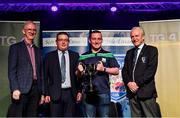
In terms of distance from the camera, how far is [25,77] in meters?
4.31

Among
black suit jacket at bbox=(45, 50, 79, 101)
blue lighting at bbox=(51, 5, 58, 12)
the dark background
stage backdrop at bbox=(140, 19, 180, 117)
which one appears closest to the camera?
black suit jacket at bbox=(45, 50, 79, 101)

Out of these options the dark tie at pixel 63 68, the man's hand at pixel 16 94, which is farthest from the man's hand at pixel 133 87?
the man's hand at pixel 16 94

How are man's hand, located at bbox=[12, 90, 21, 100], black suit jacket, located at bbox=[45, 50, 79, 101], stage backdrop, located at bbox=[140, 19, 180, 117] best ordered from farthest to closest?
stage backdrop, located at bbox=[140, 19, 180, 117]
black suit jacket, located at bbox=[45, 50, 79, 101]
man's hand, located at bbox=[12, 90, 21, 100]

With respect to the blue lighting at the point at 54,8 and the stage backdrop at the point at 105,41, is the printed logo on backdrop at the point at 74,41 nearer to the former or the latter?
the stage backdrop at the point at 105,41

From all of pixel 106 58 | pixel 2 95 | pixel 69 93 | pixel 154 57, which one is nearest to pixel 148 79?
pixel 154 57

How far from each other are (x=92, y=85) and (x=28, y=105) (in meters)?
0.72

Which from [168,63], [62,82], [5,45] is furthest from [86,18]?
[62,82]

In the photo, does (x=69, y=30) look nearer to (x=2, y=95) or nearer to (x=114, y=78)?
(x=114, y=78)

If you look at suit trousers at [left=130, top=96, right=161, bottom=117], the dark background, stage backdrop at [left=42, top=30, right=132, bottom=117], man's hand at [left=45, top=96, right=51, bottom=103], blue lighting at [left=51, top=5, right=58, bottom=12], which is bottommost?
suit trousers at [left=130, top=96, right=161, bottom=117]

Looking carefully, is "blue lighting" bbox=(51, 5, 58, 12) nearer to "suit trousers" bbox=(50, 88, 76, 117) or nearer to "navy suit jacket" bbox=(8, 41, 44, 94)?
"navy suit jacket" bbox=(8, 41, 44, 94)

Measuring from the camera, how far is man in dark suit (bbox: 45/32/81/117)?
4.54 metres

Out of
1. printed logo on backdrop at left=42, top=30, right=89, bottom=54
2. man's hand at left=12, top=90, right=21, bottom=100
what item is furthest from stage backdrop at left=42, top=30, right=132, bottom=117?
man's hand at left=12, top=90, right=21, bottom=100

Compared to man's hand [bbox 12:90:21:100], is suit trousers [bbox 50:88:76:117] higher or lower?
lower

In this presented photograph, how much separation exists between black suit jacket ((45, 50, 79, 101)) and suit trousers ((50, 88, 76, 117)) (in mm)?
49
